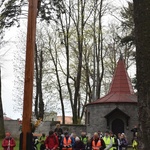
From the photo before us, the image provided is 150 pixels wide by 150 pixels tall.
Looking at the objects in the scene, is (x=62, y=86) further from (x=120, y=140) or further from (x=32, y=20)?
(x=32, y=20)

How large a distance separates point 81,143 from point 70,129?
14066mm

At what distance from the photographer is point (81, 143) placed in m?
17.4

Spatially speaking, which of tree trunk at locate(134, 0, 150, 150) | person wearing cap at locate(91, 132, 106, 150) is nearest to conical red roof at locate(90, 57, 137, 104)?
person wearing cap at locate(91, 132, 106, 150)

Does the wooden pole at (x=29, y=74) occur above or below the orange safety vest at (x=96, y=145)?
above

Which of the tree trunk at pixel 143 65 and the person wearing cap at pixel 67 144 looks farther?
the person wearing cap at pixel 67 144

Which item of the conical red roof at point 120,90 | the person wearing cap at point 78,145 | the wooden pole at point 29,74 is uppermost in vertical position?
the conical red roof at point 120,90

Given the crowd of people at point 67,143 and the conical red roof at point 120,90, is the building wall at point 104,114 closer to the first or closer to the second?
the conical red roof at point 120,90

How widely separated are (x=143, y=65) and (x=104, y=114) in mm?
23629

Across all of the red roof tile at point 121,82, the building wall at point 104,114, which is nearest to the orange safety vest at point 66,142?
the building wall at point 104,114

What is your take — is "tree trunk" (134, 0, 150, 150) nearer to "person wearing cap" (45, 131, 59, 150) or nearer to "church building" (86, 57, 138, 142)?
"person wearing cap" (45, 131, 59, 150)

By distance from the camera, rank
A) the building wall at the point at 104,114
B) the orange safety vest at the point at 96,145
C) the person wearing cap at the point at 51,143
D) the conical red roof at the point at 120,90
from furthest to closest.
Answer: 1. the conical red roof at the point at 120,90
2. the building wall at the point at 104,114
3. the orange safety vest at the point at 96,145
4. the person wearing cap at the point at 51,143

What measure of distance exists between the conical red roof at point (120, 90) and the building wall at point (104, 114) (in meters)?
0.42

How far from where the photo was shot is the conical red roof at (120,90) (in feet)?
104

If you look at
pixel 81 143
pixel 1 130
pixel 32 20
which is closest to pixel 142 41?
pixel 32 20
